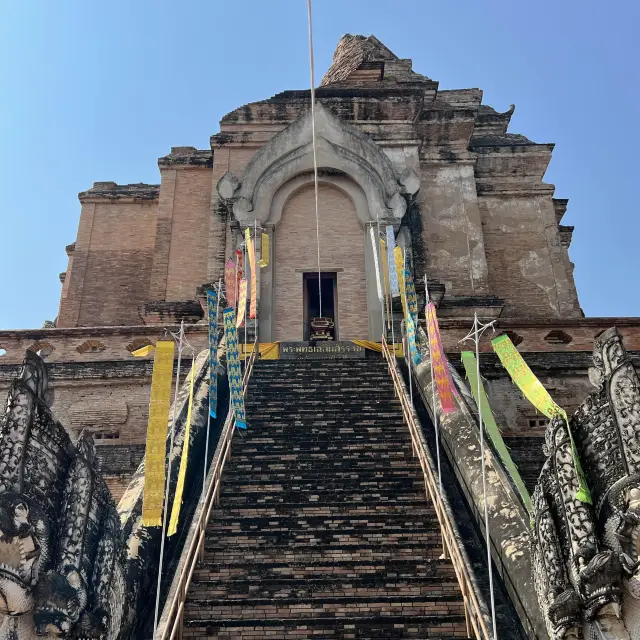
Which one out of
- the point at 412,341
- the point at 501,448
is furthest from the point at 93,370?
the point at 501,448

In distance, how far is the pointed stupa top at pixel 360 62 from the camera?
74.6ft

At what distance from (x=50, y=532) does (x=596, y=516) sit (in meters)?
4.44

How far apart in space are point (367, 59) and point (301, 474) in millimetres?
17326

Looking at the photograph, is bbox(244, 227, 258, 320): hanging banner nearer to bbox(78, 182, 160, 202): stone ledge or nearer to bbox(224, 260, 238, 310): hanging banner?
bbox(224, 260, 238, 310): hanging banner

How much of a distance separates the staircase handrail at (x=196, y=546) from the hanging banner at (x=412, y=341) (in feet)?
10.9

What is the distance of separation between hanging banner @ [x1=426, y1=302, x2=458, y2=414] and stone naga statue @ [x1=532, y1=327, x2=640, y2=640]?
3.42 m

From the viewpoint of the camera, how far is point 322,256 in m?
17.7

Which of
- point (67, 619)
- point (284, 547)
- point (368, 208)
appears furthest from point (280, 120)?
point (67, 619)

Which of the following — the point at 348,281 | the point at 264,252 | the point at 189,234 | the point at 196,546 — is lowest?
the point at 196,546

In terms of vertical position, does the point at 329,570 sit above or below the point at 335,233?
below

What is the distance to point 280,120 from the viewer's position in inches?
796

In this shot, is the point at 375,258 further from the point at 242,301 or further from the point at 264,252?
the point at 242,301

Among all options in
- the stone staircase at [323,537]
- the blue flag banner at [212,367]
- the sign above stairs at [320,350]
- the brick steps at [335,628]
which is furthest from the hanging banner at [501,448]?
the sign above stairs at [320,350]

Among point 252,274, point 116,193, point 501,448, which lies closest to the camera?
point 501,448
